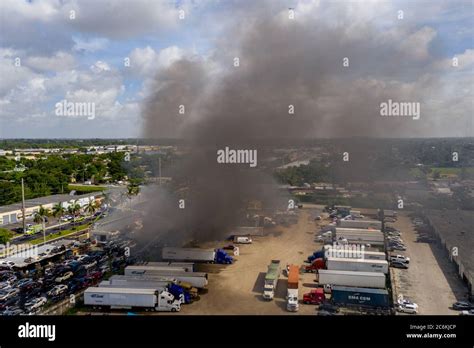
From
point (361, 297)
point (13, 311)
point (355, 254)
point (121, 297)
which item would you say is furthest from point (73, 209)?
point (361, 297)

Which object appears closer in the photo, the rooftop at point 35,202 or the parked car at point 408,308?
the parked car at point 408,308

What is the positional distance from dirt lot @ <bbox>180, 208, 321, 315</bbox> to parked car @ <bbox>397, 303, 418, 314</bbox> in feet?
8.29

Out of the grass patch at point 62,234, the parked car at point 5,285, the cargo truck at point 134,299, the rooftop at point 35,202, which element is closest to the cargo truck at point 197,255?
the cargo truck at point 134,299

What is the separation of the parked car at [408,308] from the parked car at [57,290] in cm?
1030

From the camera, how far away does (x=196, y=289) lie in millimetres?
11922

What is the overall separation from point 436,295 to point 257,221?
10485 millimetres

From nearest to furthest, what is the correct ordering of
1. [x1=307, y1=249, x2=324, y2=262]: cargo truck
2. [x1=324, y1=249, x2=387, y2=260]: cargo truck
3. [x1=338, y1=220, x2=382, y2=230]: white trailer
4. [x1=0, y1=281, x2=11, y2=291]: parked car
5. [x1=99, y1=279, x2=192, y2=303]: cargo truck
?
[x1=99, y1=279, x2=192, y2=303]: cargo truck < [x1=0, y1=281, x2=11, y2=291]: parked car < [x1=324, y1=249, x2=387, y2=260]: cargo truck < [x1=307, y1=249, x2=324, y2=262]: cargo truck < [x1=338, y1=220, x2=382, y2=230]: white trailer

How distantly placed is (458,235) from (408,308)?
8.55 metres

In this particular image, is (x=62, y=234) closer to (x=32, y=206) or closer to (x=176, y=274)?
(x=32, y=206)

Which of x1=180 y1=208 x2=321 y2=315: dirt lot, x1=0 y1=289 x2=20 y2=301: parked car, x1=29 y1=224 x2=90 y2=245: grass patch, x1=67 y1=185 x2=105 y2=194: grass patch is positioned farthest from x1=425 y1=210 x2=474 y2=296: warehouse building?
x1=67 y1=185 x2=105 y2=194: grass patch

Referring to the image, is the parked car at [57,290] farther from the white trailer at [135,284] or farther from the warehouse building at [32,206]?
the warehouse building at [32,206]

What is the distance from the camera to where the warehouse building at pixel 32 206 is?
2233 cm

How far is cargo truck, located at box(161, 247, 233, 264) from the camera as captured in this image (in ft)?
48.2

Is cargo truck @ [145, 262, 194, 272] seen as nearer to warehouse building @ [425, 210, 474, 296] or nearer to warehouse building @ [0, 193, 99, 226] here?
warehouse building @ [425, 210, 474, 296]
